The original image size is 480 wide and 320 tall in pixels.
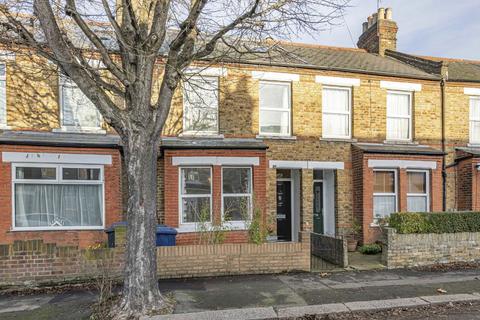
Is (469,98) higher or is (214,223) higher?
(469,98)

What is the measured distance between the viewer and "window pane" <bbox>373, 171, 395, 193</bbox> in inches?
469

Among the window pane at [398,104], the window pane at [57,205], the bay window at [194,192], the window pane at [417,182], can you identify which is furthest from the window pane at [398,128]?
the window pane at [57,205]

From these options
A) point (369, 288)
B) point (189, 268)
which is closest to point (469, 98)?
point (369, 288)

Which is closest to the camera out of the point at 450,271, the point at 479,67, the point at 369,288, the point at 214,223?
the point at 369,288

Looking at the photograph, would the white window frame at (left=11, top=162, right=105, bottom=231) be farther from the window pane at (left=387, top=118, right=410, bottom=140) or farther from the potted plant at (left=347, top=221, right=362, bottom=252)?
the window pane at (left=387, top=118, right=410, bottom=140)

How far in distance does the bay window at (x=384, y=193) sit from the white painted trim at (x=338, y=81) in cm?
304

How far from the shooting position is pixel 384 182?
12.0 meters

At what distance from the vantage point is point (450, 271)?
331 inches

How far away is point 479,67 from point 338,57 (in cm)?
673

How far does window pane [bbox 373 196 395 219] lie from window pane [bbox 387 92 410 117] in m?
2.94

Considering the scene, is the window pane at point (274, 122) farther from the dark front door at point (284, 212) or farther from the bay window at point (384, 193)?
the bay window at point (384, 193)

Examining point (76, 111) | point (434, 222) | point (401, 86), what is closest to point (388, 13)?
point (401, 86)

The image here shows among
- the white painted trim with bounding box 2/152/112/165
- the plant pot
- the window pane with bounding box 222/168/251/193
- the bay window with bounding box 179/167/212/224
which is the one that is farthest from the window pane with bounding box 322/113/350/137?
the white painted trim with bounding box 2/152/112/165

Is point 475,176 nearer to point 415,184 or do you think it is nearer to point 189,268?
point 415,184
